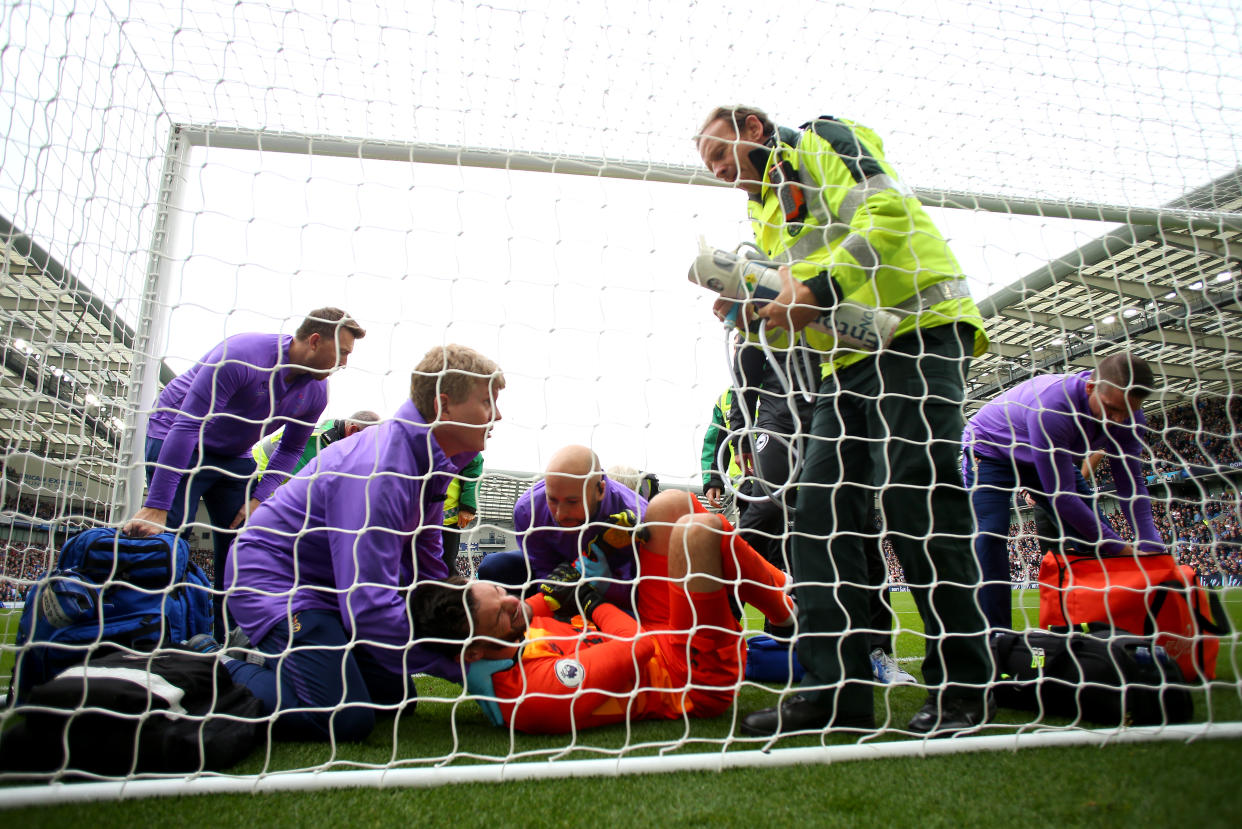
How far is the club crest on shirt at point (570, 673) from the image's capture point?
67.1 inches

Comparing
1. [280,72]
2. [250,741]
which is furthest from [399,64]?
[250,741]

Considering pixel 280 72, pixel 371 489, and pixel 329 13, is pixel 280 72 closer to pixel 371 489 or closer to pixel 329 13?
pixel 329 13

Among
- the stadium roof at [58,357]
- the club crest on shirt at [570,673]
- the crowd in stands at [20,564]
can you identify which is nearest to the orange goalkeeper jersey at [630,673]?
the club crest on shirt at [570,673]

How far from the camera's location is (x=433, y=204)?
1.82 m

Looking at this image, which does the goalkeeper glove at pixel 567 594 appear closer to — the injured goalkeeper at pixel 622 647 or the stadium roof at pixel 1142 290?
the injured goalkeeper at pixel 622 647

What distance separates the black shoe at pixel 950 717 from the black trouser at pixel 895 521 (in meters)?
0.03

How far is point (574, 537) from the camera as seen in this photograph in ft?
7.99

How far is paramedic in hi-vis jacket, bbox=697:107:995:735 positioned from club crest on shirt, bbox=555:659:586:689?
459 millimetres

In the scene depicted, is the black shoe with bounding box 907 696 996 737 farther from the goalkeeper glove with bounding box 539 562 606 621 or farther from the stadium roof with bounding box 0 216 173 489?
the stadium roof with bounding box 0 216 173 489

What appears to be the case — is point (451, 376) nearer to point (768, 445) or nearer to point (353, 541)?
point (353, 541)

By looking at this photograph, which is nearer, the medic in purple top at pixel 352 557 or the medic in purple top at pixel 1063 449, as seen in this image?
the medic in purple top at pixel 352 557

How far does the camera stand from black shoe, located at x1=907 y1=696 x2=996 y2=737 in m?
1.53

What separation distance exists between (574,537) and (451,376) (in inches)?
34.9

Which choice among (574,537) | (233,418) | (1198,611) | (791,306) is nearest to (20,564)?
(233,418)
